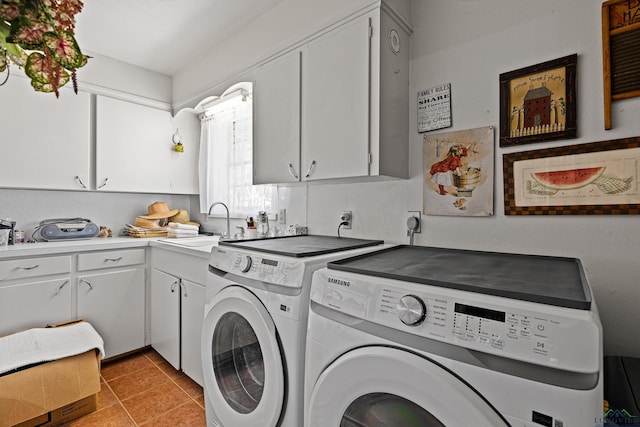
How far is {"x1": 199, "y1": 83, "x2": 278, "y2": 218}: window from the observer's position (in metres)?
2.69

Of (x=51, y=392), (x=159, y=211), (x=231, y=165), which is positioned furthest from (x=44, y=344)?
(x=231, y=165)

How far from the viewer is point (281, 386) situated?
3.84ft

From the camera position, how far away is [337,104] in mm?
1648

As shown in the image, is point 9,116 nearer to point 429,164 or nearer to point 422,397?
point 429,164

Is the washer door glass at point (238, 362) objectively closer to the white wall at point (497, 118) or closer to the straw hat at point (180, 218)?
the white wall at point (497, 118)

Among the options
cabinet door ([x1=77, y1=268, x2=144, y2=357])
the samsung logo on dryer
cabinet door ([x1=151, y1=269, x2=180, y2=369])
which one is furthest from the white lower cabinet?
the samsung logo on dryer

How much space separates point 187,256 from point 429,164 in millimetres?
1636

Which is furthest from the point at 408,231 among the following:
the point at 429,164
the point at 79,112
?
the point at 79,112

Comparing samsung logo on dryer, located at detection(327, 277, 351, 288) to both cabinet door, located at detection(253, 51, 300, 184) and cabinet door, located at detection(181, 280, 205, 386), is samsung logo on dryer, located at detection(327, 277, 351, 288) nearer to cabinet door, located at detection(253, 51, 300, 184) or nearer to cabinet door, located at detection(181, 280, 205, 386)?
cabinet door, located at detection(253, 51, 300, 184)

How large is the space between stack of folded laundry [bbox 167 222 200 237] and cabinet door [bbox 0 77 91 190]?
743 millimetres

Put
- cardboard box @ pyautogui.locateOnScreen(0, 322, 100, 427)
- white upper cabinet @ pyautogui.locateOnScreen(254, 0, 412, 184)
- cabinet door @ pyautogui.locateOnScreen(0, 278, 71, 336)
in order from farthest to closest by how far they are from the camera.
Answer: cabinet door @ pyautogui.locateOnScreen(0, 278, 71, 336)
cardboard box @ pyautogui.locateOnScreen(0, 322, 100, 427)
white upper cabinet @ pyautogui.locateOnScreen(254, 0, 412, 184)

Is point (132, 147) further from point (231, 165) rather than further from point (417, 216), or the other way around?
point (417, 216)

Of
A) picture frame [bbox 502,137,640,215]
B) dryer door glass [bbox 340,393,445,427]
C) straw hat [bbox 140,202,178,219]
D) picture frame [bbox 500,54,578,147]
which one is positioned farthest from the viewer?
straw hat [bbox 140,202,178,219]

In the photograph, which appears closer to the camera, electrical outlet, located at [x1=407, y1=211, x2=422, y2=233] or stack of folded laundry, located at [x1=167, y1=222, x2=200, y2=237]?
electrical outlet, located at [x1=407, y1=211, x2=422, y2=233]
